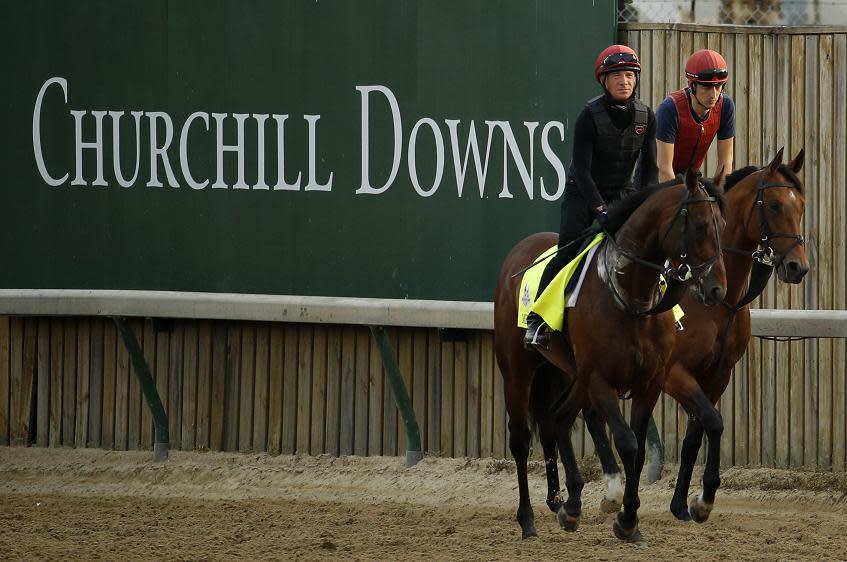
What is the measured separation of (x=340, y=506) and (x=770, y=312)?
3.09m

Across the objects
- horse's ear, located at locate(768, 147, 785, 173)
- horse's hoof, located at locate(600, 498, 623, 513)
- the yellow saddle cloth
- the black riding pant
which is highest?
horse's ear, located at locate(768, 147, 785, 173)

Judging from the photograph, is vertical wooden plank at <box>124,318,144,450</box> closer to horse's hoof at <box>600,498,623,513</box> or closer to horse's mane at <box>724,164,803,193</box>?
horse's hoof at <box>600,498,623,513</box>

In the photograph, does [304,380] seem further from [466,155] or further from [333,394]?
[466,155]

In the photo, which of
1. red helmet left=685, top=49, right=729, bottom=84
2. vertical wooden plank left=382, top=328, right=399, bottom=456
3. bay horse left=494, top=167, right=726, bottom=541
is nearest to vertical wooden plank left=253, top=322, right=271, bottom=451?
vertical wooden plank left=382, top=328, right=399, bottom=456

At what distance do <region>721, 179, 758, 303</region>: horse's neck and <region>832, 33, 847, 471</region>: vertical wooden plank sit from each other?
171 cm

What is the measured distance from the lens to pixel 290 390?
11.5 m

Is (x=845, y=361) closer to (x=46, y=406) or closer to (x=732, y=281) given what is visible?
(x=732, y=281)

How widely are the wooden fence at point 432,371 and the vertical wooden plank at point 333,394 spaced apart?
0.01 m

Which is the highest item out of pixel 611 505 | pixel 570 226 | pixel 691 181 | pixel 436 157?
pixel 436 157

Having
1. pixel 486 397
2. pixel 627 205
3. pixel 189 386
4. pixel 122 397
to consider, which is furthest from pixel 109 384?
pixel 627 205

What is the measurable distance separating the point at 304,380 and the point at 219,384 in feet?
2.15

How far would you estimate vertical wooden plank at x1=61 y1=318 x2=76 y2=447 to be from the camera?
39.0ft

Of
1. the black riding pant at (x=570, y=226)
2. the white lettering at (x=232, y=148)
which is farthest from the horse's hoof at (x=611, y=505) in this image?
the white lettering at (x=232, y=148)

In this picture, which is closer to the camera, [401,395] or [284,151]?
[401,395]
